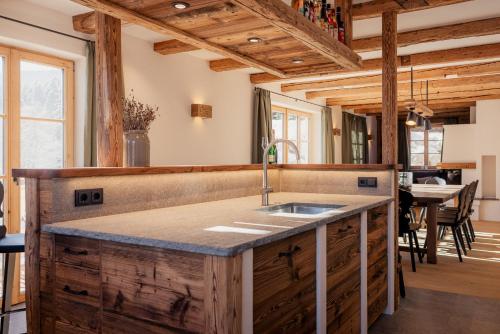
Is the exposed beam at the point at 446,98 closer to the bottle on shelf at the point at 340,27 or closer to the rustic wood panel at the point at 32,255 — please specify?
the bottle on shelf at the point at 340,27

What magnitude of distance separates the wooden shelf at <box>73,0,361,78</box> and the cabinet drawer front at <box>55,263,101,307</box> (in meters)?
1.13

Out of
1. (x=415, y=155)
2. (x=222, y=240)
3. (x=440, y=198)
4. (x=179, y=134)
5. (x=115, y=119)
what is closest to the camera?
(x=222, y=240)

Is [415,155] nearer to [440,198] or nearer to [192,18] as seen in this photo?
[440,198]

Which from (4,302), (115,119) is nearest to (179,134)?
(115,119)

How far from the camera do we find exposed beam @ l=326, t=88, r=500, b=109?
331 inches

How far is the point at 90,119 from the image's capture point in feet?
14.1

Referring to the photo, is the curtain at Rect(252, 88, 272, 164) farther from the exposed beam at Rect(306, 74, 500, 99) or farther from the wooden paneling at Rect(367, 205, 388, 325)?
the wooden paneling at Rect(367, 205, 388, 325)

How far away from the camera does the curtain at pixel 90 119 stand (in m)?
4.28

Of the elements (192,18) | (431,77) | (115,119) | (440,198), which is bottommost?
(440,198)

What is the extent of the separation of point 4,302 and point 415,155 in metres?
11.4

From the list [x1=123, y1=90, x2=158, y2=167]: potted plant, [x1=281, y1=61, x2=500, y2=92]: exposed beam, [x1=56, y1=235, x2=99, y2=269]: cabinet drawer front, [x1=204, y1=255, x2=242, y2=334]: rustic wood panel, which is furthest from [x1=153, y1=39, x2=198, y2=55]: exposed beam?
[x1=204, y1=255, x2=242, y2=334]: rustic wood panel

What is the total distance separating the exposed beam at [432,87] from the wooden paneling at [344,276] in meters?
5.75

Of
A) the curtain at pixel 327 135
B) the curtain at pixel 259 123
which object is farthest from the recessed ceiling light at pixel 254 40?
the curtain at pixel 327 135

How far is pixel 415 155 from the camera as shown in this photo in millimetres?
12031
